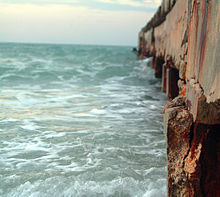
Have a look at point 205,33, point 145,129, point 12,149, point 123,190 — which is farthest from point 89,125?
point 205,33

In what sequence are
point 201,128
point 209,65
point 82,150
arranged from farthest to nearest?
point 82,150 → point 201,128 → point 209,65

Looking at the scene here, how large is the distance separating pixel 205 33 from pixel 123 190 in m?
1.72

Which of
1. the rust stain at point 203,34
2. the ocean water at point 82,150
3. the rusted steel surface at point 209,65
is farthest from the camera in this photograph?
the ocean water at point 82,150

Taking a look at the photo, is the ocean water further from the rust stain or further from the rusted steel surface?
the rust stain

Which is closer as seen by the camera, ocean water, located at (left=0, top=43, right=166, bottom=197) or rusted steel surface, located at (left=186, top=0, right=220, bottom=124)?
rusted steel surface, located at (left=186, top=0, right=220, bottom=124)

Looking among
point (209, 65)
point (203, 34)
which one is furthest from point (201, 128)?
point (203, 34)

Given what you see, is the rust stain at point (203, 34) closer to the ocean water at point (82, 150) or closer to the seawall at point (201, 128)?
the seawall at point (201, 128)

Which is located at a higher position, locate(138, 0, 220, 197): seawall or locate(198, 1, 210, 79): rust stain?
locate(198, 1, 210, 79): rust stain

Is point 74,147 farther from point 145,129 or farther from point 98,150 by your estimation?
point 145,129

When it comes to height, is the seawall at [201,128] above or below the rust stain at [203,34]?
below

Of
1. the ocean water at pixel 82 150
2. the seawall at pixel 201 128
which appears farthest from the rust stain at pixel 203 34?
the ocean water at pixel 82 150

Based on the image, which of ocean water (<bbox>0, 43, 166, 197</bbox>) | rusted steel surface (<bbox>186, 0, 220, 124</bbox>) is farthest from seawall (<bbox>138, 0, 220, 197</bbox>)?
ocean water (<bbox>0, 43, 166, 197</bbox>)

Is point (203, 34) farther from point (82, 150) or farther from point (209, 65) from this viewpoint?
point (82, 150)

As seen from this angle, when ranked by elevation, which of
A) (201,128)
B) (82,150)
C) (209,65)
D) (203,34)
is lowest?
(82,150)
